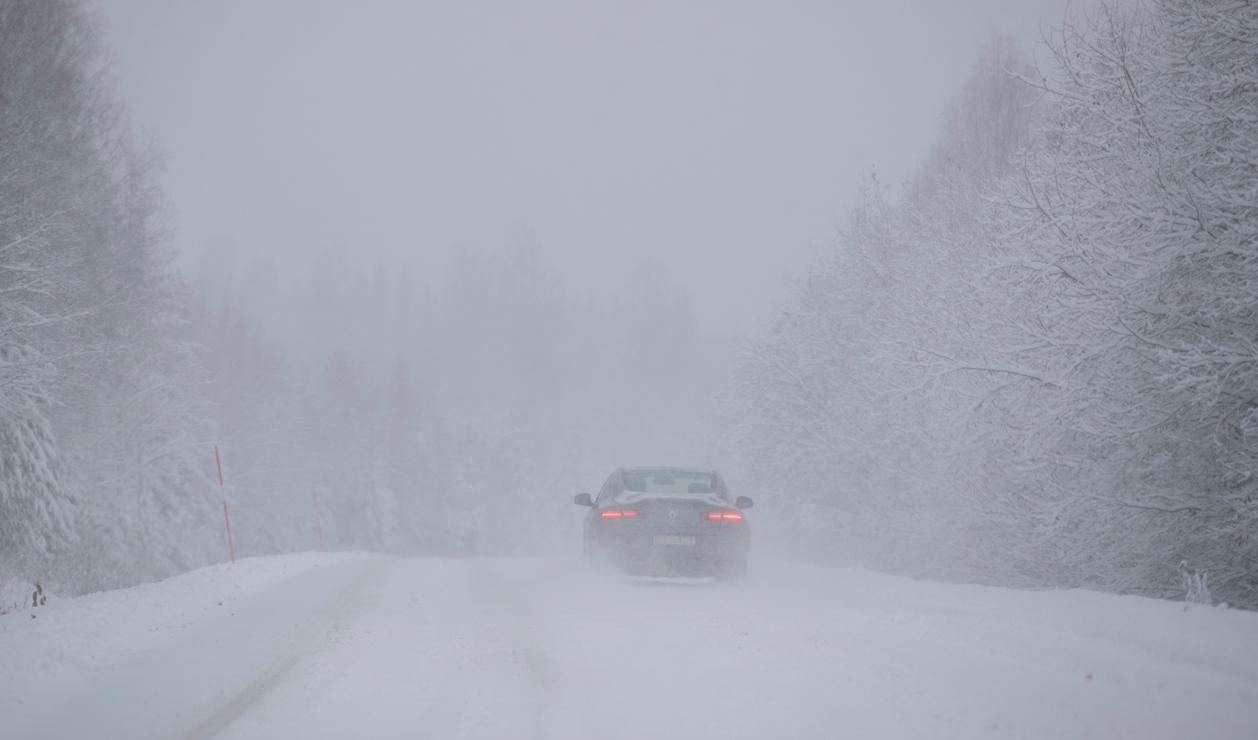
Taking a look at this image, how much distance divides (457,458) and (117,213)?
3292cm

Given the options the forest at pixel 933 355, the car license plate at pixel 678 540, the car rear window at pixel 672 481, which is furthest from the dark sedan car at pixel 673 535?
the forest at pixel 933 355

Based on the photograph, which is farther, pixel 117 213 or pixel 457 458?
pixel 457 458

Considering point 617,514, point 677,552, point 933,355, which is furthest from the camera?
point 933,355

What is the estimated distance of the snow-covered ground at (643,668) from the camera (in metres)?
4.24

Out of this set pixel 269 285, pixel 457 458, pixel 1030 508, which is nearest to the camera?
pixel 1030 508

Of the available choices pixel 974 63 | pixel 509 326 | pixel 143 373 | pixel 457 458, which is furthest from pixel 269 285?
pixel 974 63

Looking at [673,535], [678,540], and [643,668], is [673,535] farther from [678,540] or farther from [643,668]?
[643,668]

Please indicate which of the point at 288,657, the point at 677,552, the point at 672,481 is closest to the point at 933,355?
the point at 672,481

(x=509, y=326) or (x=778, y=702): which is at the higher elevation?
(x=509, y=326)

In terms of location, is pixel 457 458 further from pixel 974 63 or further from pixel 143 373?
pixel 974 63

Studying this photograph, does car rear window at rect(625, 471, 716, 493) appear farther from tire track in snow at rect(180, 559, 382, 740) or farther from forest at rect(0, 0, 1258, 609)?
tire track in snow at rect(180, 559, 382, 740)

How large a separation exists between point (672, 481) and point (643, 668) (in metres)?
7.01

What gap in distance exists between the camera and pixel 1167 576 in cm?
934

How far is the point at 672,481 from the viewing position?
1251 centimetres
